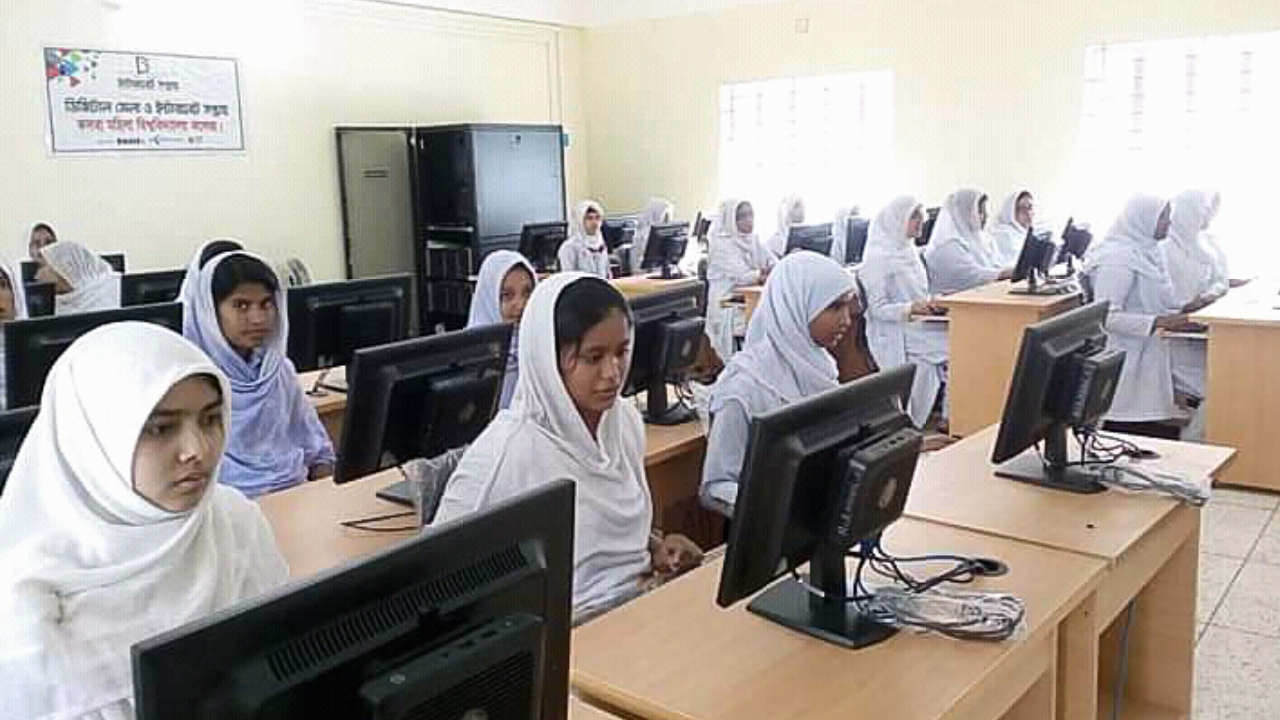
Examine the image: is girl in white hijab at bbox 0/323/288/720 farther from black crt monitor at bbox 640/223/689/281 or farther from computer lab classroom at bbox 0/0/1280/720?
black crt monitor at bbox 640/223/689/281

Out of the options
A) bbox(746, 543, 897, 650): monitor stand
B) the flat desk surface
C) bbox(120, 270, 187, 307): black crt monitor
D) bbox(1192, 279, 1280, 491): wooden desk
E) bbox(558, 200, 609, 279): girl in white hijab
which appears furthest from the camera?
bbox(558, 200, 609, 279): girl in white hijab

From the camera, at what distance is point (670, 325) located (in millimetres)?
3275

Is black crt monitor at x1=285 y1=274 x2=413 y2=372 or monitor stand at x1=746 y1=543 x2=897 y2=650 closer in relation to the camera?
monitor stand at x1=746 y1=543 x2=897 y2=650

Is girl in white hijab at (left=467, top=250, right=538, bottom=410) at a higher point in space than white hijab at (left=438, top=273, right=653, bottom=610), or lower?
higher

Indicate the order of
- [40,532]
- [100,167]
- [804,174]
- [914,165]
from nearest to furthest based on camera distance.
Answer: [40,532] < [100,167] < [914,165] < [804,174]

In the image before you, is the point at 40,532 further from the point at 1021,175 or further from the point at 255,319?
the point at 1021,175

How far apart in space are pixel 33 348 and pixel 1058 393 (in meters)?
2.52

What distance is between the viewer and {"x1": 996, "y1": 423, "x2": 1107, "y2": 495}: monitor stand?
8.25ft

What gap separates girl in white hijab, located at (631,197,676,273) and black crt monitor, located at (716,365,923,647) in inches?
265

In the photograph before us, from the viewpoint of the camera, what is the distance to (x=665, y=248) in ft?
25.1

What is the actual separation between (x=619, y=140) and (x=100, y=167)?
4672 mm

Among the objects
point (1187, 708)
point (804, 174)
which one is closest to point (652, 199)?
point (804, 174)

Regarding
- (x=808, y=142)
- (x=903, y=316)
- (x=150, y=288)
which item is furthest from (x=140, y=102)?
(x=808, y=142)

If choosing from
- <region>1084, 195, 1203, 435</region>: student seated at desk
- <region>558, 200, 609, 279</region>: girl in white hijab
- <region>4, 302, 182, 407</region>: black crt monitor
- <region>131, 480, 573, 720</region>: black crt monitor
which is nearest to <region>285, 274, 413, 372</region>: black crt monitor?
<region>4, 302, 182, 407</region>: black crt monitor
